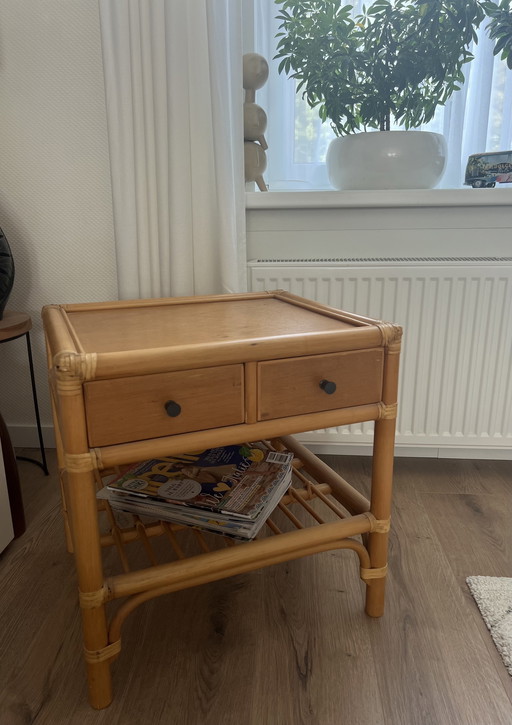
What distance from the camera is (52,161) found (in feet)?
5.04

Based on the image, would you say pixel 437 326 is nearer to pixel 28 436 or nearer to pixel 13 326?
pixel 13 326

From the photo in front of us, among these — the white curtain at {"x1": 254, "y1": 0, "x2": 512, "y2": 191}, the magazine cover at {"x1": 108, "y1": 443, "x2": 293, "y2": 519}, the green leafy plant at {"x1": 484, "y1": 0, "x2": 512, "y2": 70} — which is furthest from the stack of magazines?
the green leafy plant at {"x1": 484, "y1": 0, "x2": 512, "y2": 70}

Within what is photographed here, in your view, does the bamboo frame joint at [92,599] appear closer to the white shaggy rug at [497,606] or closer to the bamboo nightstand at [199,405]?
the bamboo nightstand at [199,405]

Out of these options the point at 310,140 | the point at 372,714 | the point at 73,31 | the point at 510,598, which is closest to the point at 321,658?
the point at 372,714

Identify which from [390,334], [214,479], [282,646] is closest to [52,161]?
[214,479]

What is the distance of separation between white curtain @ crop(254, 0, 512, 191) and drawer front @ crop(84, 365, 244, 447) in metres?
1.09

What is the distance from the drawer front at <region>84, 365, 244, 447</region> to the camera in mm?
749

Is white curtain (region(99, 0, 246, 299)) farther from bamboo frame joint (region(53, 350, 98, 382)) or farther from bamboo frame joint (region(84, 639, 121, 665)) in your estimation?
bamboo frame joint (region(84, 639, 121, 665))

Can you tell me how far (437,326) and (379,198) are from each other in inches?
15.1

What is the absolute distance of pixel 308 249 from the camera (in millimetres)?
1546

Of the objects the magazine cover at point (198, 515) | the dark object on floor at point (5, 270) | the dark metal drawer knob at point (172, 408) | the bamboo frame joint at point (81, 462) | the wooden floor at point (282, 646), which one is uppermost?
the dark object on floor at point (5, 270)

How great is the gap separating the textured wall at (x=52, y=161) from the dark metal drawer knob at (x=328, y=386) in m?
0.96

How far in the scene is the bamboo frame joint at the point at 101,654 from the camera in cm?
82

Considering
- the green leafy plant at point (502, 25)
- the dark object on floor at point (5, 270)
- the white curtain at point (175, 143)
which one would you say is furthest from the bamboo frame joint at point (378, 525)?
the green leafy plant at point (502, 25)
